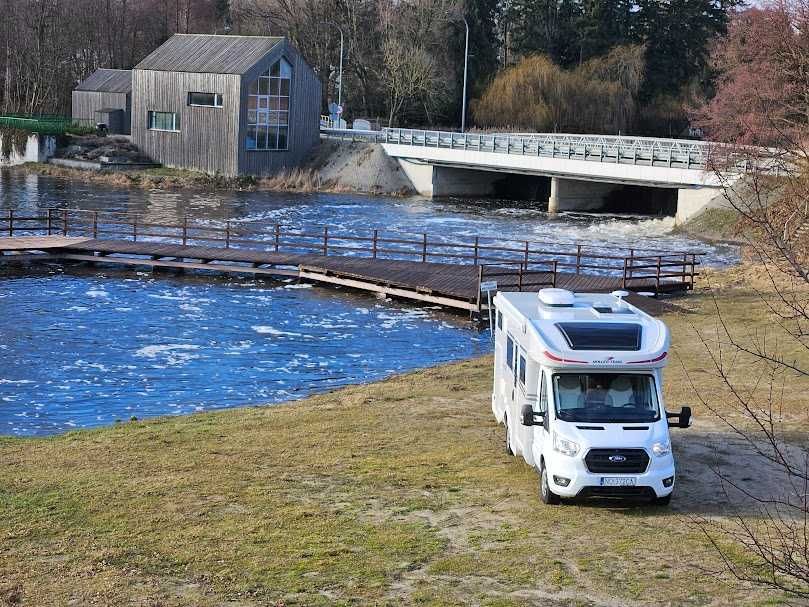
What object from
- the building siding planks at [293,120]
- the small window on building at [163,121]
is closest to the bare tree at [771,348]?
the building siding planks at [293,120]

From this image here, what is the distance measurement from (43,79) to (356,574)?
3798 inches

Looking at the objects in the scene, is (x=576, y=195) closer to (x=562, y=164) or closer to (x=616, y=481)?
(x=562, y=164)

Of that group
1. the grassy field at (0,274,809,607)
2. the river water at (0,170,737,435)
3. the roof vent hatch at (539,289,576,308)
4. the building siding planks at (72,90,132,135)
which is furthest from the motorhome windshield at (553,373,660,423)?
the building siding planks at (72,90,132,135)

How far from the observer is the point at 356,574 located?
11.9 m

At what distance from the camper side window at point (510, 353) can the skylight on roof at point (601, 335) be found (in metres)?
1.75

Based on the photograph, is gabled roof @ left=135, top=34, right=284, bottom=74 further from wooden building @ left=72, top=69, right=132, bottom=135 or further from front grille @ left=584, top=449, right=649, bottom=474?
front grille @ left=584, top=449, right=649, bottom=474

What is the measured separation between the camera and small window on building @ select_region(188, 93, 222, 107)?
75.5m

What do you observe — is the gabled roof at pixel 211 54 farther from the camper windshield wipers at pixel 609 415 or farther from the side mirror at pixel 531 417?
the camper windshield wipers at pixel 609 415

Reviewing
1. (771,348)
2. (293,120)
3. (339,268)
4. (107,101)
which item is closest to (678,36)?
(293,120)

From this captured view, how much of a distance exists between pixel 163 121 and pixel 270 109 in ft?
24.7

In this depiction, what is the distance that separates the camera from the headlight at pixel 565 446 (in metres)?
13.8

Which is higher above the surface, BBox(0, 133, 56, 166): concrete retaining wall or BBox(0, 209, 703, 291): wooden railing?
BBox(0, 133, 56, 166): concrete retaining wall

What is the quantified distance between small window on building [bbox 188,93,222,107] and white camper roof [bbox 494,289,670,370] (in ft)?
204

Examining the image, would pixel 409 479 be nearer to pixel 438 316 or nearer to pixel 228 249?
pixel 438 316
